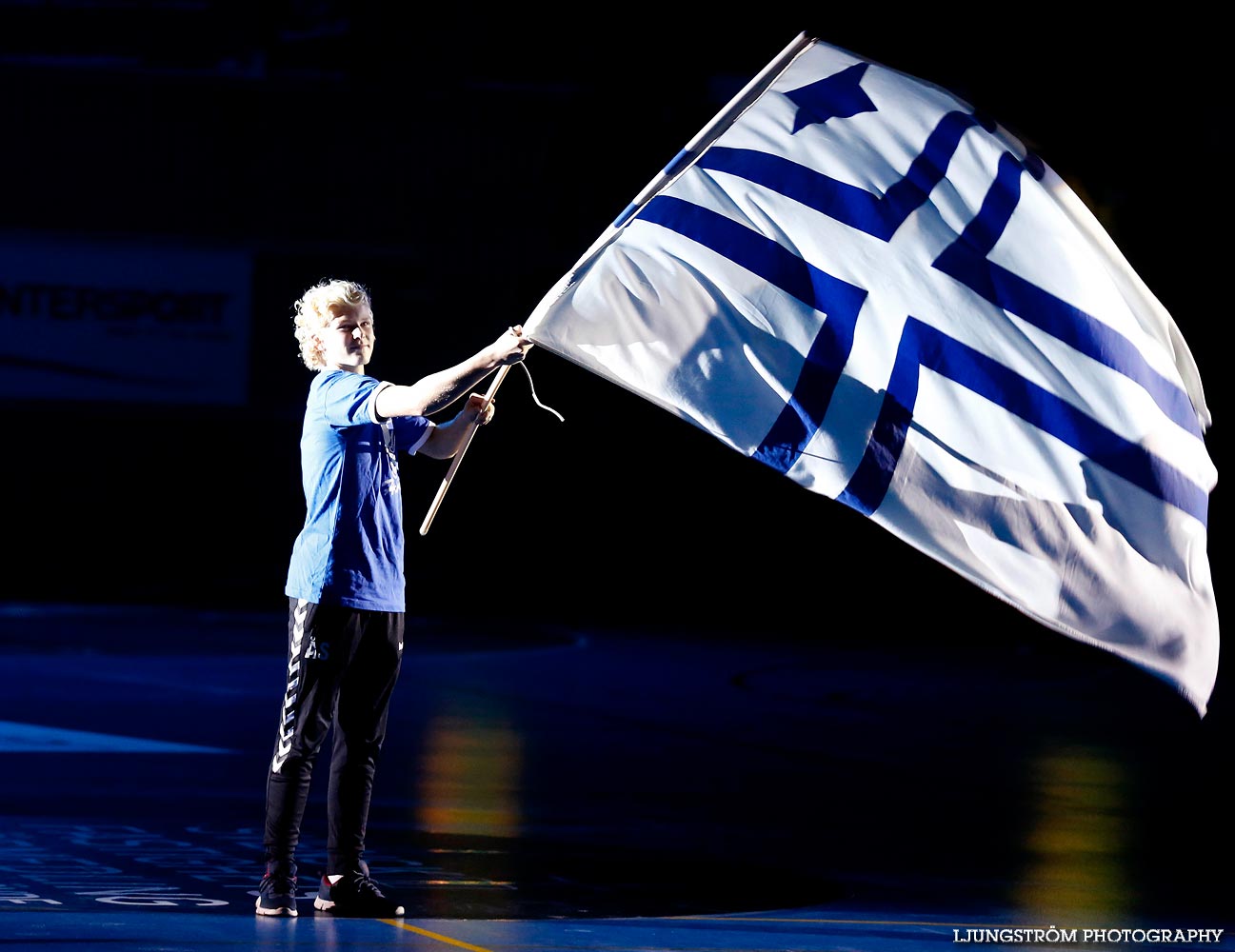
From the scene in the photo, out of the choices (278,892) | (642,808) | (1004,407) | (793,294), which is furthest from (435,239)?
(1004,407)

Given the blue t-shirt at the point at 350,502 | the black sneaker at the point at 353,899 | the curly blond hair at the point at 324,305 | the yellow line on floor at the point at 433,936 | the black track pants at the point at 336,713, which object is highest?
the curly blond hair at the point at 324,305

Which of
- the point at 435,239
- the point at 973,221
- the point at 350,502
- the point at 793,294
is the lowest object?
the point at 350,502

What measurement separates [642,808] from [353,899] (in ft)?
11.6

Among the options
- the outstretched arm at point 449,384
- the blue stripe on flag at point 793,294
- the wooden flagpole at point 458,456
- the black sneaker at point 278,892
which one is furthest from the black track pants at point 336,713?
the blue stripe on flag at point 793,294

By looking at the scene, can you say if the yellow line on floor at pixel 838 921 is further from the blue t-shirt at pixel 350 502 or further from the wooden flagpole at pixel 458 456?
the wooden flagpole at pixel 458 456

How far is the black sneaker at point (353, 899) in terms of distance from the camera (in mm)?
7547

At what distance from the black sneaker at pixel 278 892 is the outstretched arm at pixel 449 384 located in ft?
4.97

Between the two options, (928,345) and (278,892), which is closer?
(928,345)

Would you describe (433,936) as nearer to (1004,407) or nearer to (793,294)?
(793,294)

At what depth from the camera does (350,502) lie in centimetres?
728

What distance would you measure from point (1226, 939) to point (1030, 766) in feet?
18.0

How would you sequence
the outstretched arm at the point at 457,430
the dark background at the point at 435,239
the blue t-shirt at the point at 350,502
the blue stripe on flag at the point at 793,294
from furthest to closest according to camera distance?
the dark background at the point at 435,239 < the outstretched arm at the point at 457,430 < the blue t-shirt at the point at 350,502 < the blue stripe on flag at the point at 793,294

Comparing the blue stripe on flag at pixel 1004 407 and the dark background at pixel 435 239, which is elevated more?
the dark background at pixel 435 239

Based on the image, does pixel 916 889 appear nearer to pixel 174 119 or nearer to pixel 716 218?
pixel 716 218
